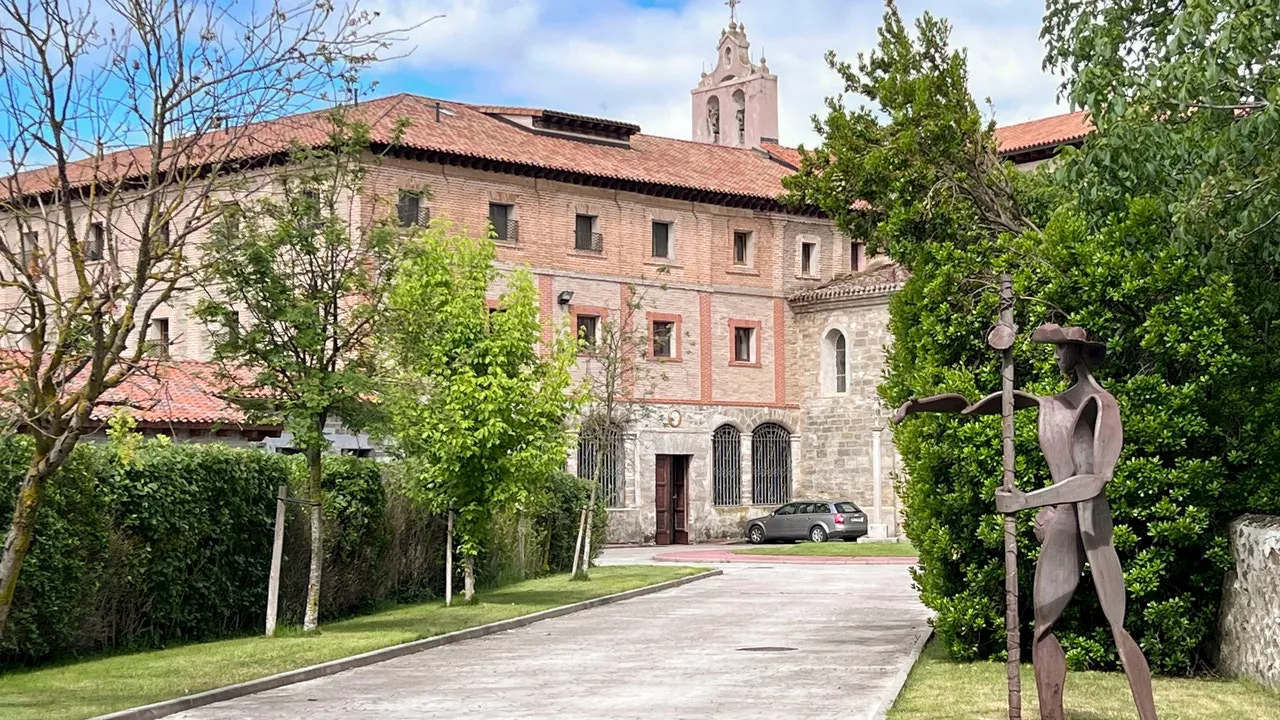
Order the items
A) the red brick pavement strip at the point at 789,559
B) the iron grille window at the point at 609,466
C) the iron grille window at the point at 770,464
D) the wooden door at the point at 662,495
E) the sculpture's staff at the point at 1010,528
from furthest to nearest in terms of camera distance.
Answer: the iron grille window at the point at 770,464
the wooden door at the point at 662,495
the iron grille window at the point at 609,466
the red brick pavement strip at the point at 789,559
the sculpture's staff at the point at 1010,528

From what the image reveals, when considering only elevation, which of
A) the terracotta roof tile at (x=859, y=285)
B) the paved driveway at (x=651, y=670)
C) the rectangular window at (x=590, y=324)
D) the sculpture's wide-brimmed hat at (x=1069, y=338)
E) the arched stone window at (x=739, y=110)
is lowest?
the paved driveway at (x=651, y=670)

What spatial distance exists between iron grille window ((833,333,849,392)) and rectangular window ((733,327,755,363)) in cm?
269

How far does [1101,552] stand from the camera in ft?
35.6

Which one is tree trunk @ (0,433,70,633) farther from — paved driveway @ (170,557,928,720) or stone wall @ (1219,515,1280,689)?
stone wall @ (1219,515,1280,689)

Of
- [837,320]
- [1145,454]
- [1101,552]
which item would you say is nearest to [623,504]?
[837,320]

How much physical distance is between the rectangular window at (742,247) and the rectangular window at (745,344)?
7.15 ft

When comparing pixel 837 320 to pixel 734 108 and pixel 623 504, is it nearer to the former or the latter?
pixel 623 504

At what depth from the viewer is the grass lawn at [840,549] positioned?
132 ft

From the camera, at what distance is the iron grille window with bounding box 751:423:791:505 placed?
51.7 metres

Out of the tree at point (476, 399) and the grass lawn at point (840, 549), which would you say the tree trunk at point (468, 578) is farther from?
the grass lawn at point (840, 549)

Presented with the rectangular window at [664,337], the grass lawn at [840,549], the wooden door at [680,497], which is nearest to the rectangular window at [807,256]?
the rectangular window at [664,337]

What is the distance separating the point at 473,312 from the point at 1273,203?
556 inches

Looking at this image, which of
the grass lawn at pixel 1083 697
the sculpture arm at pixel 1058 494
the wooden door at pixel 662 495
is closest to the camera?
the sculpture arm at pixel 1058 494

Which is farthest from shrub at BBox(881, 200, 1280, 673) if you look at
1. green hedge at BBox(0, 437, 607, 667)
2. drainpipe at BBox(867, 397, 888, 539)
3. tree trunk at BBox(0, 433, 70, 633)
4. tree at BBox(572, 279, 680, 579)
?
drainpipe at BBox(867, 397, 888, 539)
